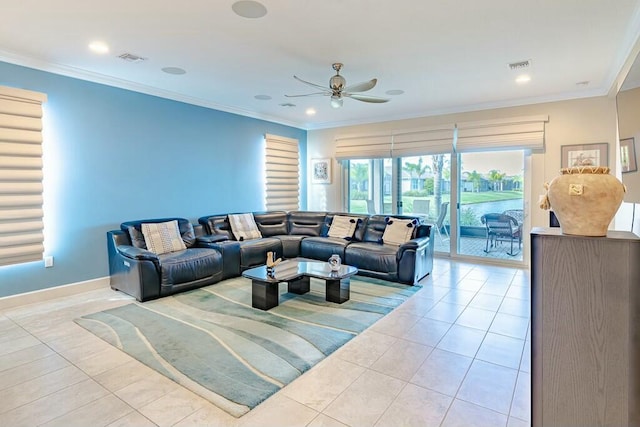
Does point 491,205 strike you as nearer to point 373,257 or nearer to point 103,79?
point 373,257

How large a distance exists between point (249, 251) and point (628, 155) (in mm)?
4516

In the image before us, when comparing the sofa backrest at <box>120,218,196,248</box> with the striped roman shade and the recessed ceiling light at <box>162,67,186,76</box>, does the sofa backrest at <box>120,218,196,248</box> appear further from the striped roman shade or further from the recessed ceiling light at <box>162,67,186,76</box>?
the recessed ceiling light at <box>162,67,186,76</box>

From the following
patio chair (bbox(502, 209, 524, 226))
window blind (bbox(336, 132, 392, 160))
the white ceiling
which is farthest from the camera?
window blind (bbox(336, 132, 392, 160))

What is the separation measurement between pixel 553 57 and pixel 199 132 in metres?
5.07

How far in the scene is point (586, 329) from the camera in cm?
150

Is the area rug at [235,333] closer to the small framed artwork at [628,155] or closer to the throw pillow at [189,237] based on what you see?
the throw pillow at [189,237]

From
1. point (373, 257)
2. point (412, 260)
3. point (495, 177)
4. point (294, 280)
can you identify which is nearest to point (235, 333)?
point (294, 280)

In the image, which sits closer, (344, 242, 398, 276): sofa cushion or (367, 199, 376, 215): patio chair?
(344, 242, 398, 276): sofa cushion

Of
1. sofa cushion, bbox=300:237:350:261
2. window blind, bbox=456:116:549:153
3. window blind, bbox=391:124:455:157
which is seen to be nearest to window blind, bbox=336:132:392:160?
window blind, bbox=391:124:455:157

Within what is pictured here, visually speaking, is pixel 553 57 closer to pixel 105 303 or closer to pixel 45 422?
pixel 45 422

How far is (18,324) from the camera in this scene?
340 cm

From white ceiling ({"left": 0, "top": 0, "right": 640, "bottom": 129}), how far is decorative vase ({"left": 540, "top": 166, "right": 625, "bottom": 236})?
1906 millimetres

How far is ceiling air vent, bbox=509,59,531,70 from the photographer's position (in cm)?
398

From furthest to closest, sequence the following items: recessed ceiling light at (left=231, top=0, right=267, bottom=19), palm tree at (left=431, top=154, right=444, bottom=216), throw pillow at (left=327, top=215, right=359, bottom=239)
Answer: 1. palm tree at (left=431, top=154, right=444, bottom=216)
2. throw pillow at (left=327, top=215, right=359, bottom=239)
3. recessed ceiling light at (left=231, top=0, right=267, bottom=19)
